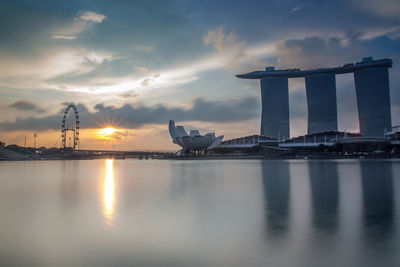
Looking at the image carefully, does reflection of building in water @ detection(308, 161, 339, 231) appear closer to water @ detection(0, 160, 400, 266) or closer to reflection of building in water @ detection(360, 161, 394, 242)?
water @ detection(0, 160, 400, 266)

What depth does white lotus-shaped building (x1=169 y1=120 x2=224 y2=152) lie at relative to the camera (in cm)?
9862

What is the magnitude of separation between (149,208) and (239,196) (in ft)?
13.8

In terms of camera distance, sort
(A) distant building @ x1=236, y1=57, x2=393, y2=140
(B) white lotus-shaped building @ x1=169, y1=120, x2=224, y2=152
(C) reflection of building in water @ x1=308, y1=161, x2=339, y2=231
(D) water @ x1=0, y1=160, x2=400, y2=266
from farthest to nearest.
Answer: (A) distant building @ x1=236, y1=57, x2=393, y2=140 → (B) white lotus-shaped building @ x1=169, y1=120, x2=224, y2=152 → (C) reflection of building in water @ x1=308, y1=161, x2=339, y2=231 → (D) water @ x1=0, y1=160, x2=400, y2=266

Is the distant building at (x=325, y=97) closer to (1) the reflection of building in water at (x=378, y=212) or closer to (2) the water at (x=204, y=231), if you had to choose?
(1) the reflection of building in water at (x=378, y=212)

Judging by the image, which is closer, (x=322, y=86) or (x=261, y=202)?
(x=261, y=202)

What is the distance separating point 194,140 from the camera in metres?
98.6

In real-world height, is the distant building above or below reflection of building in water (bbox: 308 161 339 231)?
above

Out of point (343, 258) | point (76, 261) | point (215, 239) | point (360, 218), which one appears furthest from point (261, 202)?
point (76, 261)

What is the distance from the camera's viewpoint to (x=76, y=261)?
576 centimetres

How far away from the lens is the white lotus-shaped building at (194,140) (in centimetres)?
9862

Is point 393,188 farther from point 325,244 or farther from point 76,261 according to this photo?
point 76,261

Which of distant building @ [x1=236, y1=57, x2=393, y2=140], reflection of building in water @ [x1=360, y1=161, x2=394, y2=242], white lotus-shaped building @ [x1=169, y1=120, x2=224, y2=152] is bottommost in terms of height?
reflection of building in water @ [x1=360, y1=161, x2=394, y2=242]

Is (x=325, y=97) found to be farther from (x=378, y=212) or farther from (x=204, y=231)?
(x=204, y=231)

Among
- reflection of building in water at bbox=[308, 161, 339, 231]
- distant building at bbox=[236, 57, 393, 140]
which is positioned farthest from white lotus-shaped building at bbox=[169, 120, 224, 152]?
reflection of building in water at bbox=[308, 161, 339, 231]
